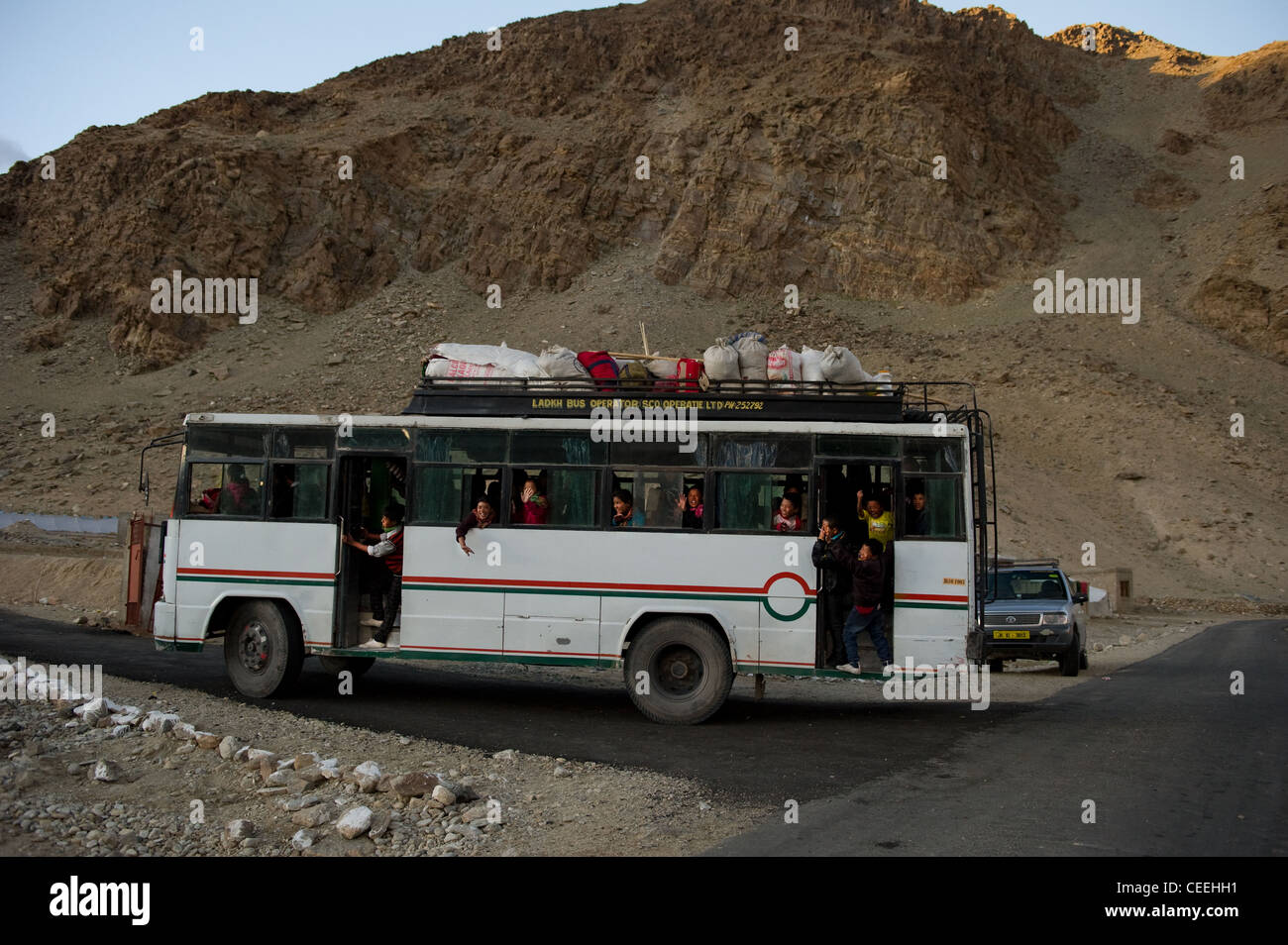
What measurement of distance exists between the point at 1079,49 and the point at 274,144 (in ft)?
223

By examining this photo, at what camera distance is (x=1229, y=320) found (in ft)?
176

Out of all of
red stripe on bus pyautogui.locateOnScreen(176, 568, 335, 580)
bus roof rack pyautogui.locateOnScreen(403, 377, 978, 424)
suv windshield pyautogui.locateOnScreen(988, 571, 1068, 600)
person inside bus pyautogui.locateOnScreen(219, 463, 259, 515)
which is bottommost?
suv windshield pyautogui.locateOnScreen(988, 571, 1068, 600)

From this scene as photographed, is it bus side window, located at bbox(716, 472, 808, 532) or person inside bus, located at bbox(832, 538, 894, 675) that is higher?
bus side window, located at bbox(716, 472, 808, 532)

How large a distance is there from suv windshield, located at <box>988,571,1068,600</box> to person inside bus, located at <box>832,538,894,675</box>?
7.82 meters

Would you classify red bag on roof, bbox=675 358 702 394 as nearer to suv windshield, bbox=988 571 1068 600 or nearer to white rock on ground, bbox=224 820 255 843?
white rock on ground, bbox=224 820 255 843

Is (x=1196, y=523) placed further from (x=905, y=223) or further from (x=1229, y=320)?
(x=905, y=223)

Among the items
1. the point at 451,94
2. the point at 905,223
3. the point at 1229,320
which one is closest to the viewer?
the point at 1229,320

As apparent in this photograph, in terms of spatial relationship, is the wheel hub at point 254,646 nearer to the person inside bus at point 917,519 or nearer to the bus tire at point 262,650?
the bus tire at point 262,650

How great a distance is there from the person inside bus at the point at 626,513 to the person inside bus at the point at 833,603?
1849 mm

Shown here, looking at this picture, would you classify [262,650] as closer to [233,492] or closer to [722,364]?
[233,492]

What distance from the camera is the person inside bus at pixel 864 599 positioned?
10680 mm

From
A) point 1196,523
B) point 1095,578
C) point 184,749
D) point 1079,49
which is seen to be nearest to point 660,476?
point 184,749

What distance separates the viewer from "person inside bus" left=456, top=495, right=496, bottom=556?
1152 centimetres

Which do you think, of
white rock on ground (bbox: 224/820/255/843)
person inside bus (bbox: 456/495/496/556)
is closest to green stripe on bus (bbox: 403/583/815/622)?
person inside bus (bbox: 456/495/496/556)
